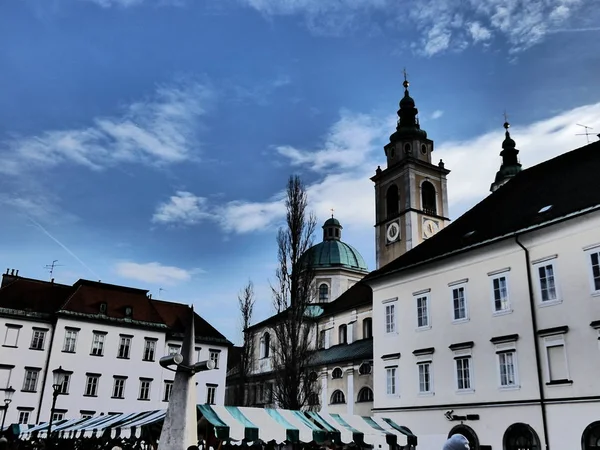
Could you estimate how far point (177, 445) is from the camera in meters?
11.3

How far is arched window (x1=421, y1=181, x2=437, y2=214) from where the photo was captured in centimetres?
5391

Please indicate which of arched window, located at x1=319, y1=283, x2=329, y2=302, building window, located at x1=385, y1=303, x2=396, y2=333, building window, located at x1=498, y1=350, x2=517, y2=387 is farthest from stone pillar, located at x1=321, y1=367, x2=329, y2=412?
building window, located at x1=498, y1=350, x2=517, y2=387


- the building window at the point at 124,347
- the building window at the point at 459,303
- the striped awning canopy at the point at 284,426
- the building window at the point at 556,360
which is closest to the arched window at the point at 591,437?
the building window at the point at 556,360

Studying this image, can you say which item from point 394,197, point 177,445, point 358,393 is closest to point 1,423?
point 358,393

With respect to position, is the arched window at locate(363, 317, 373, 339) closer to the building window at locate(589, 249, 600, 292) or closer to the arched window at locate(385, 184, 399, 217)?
the arched window at locate(385, 184, 399, 217)

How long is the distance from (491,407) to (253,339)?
118ft

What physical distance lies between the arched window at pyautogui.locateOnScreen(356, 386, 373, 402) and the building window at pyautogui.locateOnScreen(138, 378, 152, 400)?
1620 centimetres

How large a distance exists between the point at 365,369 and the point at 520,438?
55.0 feet

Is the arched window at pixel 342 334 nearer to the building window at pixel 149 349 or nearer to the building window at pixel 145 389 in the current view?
the building window at pixel 149 349

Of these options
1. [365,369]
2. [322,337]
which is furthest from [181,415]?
[322,337]

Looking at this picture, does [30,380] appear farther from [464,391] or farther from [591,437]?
[591,437]

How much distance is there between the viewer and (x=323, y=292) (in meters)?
58.2

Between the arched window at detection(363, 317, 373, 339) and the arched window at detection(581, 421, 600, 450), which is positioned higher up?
the arched window at detection(363, 317, 373, 339)

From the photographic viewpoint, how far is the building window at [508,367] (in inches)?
903
